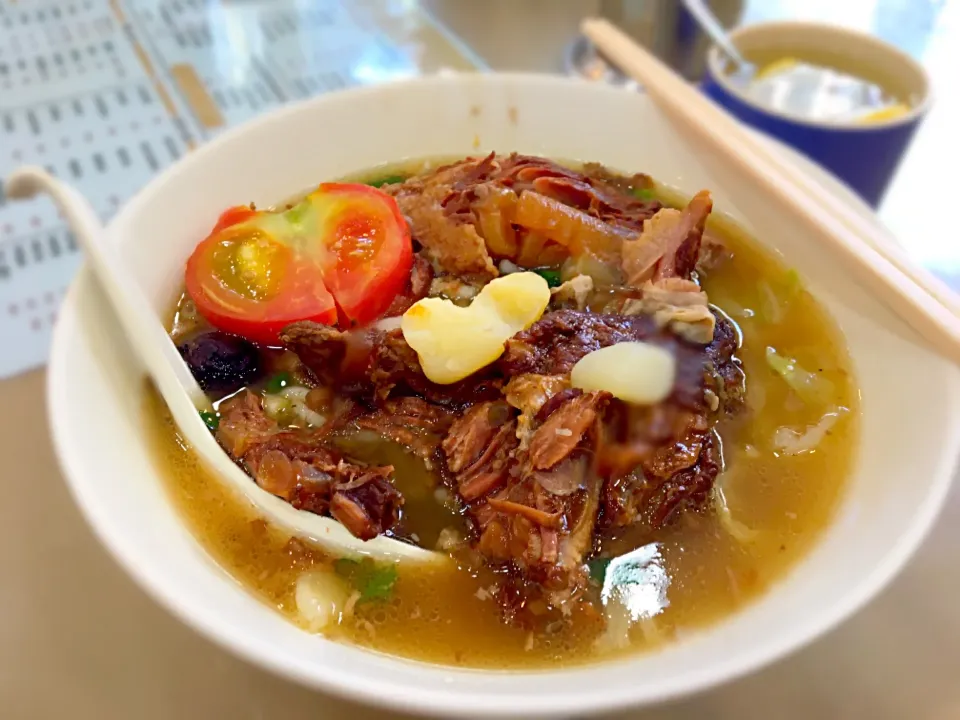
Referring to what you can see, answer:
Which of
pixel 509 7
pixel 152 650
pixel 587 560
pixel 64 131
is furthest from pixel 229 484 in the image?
pixel 509 7

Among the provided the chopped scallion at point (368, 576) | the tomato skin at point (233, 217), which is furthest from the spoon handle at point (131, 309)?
the chopped scallion at point (368, 576)

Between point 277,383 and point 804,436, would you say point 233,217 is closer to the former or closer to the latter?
point 277,383

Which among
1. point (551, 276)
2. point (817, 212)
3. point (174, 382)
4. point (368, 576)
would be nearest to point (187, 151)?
point (174, 382)

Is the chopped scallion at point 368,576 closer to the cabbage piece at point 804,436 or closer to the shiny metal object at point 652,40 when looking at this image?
the cabbage piece at point 804,436

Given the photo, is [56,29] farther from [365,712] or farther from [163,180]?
[365,712]

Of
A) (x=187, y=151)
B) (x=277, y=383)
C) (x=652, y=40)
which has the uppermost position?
(x=652, y=40)

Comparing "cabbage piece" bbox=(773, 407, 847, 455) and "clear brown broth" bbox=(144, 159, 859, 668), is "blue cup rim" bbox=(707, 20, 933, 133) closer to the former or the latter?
"clear brown broth" bbox=(144, 159, 859, 668)
